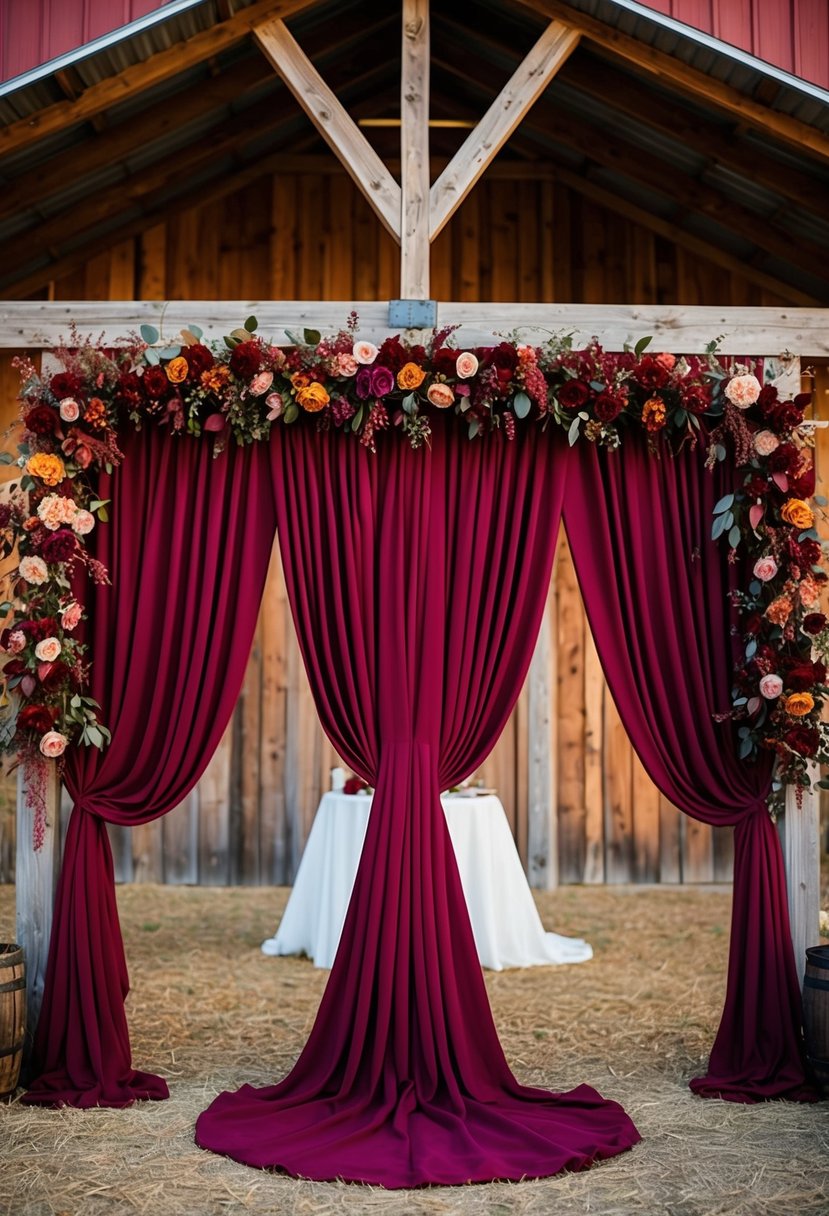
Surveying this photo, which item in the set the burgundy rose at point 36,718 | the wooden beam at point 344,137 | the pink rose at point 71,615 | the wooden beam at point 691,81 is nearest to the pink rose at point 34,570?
the pink rose at point 71,615

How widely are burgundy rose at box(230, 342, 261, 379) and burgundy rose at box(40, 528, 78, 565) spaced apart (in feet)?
2.74

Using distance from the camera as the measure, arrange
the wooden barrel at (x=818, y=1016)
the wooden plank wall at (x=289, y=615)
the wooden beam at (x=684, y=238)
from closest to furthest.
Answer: the wooden barrel at (x=818, y=1016)
the wooden beam at (x=684, y=238)
the wooden plank wall at (x=289, y=615)

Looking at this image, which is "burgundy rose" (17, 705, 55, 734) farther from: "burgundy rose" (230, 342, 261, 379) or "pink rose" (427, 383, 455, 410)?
"pink rose" (427, 383, 455, 410)

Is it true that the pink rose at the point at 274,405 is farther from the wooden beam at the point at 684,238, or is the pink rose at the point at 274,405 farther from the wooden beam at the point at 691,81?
the wooden beam at the point at 684,238

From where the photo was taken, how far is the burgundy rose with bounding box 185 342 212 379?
165 inches

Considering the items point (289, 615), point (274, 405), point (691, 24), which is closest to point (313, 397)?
point (274, 405)

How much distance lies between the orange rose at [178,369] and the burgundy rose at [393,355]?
0.69m

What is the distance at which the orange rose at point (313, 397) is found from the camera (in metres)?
4.12

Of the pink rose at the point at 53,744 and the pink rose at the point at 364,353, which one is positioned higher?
the pink rose at the point at 364,353

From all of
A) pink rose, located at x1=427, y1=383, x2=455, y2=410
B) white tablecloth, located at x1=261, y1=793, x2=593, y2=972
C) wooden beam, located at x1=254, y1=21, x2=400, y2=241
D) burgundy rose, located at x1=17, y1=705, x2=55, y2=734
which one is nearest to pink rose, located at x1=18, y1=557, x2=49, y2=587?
burgundy rose, located at x1=17, y1=705, x2=55, y2=734

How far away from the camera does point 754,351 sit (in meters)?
4.47

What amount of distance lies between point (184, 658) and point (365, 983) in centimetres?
131

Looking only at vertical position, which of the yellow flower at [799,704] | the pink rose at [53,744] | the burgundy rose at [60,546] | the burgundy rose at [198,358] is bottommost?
the pink rose at [53,744]

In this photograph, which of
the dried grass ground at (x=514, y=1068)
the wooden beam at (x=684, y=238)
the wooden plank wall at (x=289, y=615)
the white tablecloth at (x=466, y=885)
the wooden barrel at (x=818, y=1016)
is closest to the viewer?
the dried grass ground at (x=514, y=1068)
